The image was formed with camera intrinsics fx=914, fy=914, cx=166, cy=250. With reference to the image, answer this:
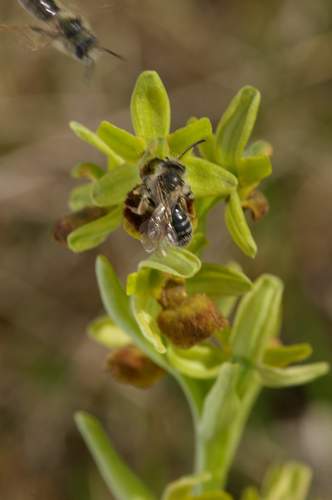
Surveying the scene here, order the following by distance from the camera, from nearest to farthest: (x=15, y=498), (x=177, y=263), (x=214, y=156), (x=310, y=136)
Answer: (x=177, y=263), (x=214, y=156), (x=15, y=498), (x=310, y=136)

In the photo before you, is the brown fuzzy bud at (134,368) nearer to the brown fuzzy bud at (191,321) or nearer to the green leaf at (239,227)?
the brown fuzzy bud at (191,321)

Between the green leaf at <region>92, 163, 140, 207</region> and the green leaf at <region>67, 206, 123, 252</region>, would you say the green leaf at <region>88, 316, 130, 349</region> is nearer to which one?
the green leaf at <region>67, 206, 123, 252</region>

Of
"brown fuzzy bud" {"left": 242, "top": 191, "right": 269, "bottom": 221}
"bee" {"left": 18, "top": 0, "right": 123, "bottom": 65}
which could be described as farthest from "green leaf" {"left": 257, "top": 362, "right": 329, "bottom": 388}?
"bee" {"left": 18, "top": 0, "right": 123, "bottom": 65}

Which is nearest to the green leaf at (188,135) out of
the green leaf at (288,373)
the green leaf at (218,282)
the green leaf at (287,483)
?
the green leaf at (218,282)

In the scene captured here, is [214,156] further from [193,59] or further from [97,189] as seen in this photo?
[193,59]

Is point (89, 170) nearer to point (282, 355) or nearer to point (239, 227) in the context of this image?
point (239, 227)

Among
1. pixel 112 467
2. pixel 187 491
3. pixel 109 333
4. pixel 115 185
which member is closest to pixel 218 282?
Answer: pixel 115 185

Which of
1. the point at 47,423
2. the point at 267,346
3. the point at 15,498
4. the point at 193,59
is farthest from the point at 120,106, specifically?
the point at 267,346
